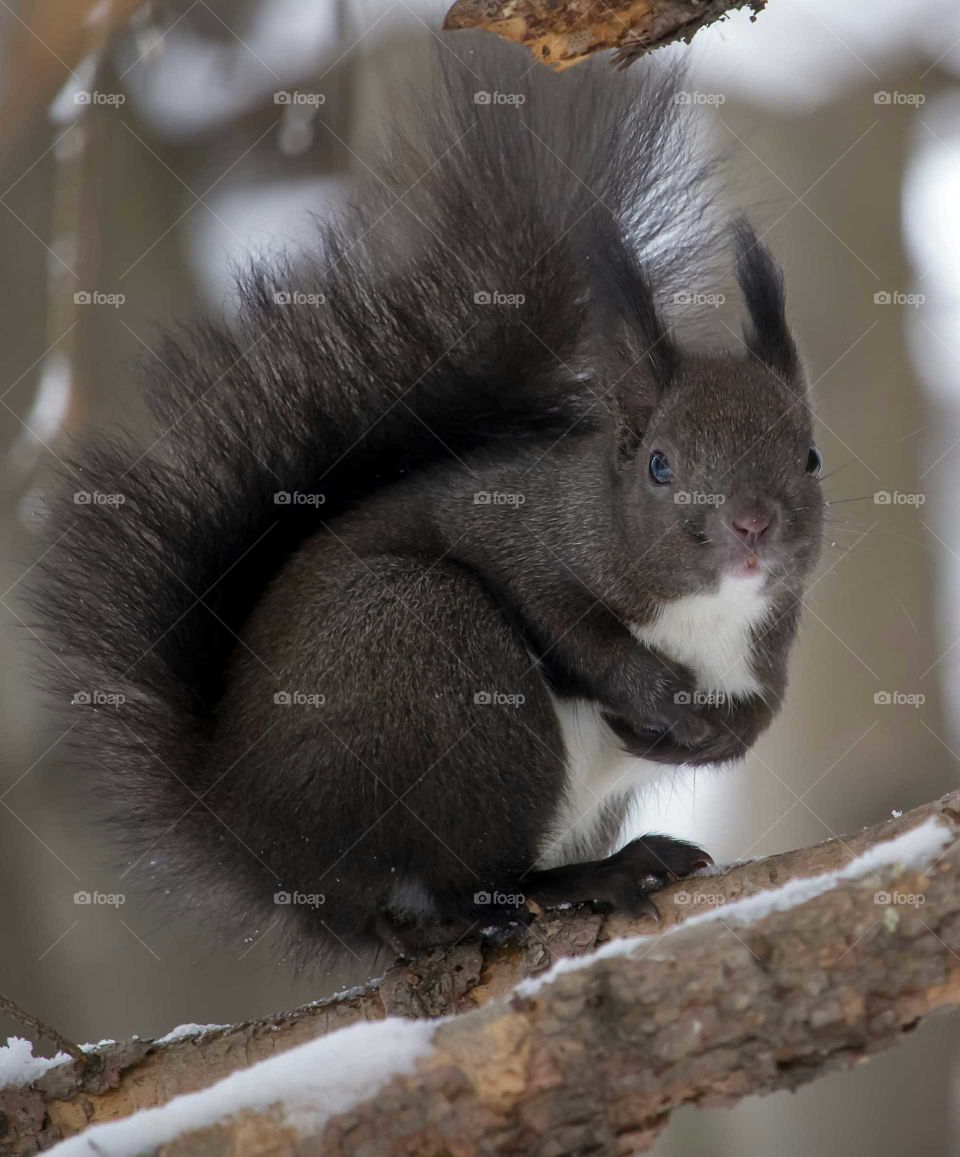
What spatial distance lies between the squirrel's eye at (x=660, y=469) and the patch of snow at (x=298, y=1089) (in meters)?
1.19

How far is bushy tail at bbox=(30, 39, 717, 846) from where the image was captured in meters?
2.71

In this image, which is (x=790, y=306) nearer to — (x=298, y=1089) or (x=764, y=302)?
(x=764, y=302)

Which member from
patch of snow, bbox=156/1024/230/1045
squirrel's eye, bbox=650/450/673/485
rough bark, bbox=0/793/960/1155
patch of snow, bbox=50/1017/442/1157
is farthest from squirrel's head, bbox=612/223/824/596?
patch of snow, bbox=156/1024/230/1045

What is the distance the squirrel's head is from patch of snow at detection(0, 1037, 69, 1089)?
60.7 inches

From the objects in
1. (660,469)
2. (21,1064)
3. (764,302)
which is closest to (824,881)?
(660,469)

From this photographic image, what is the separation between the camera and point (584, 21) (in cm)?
253

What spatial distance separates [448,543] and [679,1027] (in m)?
1.28

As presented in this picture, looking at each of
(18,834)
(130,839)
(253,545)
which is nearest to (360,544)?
(253,545)

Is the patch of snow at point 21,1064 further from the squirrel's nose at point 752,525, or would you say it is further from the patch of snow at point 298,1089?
the squirrel's nose at point 752,525

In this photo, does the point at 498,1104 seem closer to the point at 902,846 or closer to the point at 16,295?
the point at 902,846

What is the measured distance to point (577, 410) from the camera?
3.03 m

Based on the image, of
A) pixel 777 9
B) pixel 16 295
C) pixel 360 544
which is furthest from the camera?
pixel 777 9

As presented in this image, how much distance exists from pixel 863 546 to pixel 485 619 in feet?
4.53

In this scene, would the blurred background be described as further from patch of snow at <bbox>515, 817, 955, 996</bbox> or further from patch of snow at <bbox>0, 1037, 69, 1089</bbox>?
patch of snow at <bbox>515, 817, 955, 996</bbox>
